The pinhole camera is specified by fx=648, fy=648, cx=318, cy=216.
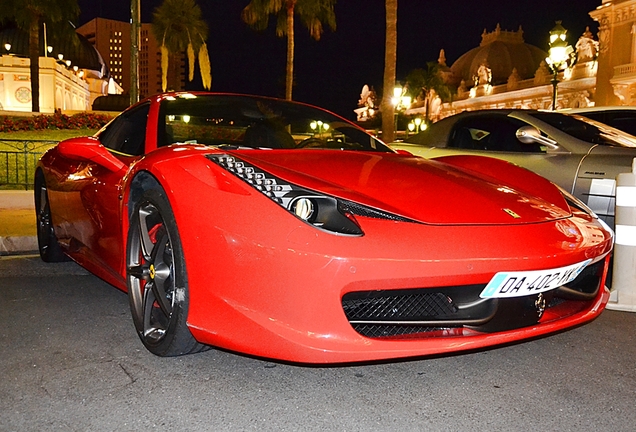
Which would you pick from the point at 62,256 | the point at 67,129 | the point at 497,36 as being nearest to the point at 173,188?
the point at 62,256

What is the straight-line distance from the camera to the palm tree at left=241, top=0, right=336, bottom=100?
28.5 metres

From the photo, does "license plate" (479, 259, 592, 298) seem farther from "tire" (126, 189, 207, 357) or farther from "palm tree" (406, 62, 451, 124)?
"palm tree" (406, 62, 451, 124)

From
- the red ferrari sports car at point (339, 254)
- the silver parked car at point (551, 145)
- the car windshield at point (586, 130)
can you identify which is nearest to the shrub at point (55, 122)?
the silver parked car at point (551, 145)

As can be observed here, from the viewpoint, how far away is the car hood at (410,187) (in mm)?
2684

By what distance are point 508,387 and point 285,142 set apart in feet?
6.15

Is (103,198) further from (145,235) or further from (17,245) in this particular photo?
(17,245)

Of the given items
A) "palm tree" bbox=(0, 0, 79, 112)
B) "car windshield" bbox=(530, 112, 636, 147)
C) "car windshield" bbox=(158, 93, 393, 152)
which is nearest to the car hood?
"car windshield" bbox=(158, 93, 393, 152)

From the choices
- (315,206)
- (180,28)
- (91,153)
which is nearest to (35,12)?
(180,28)

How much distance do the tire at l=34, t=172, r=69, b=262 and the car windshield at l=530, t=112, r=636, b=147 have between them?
14.1ft

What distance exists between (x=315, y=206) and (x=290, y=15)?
91.0ft

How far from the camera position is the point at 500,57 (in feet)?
332

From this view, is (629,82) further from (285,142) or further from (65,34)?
(285,142)

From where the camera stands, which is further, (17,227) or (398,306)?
(17,227)

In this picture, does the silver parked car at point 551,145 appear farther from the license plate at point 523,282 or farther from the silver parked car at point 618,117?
the license plate at point 523,282
